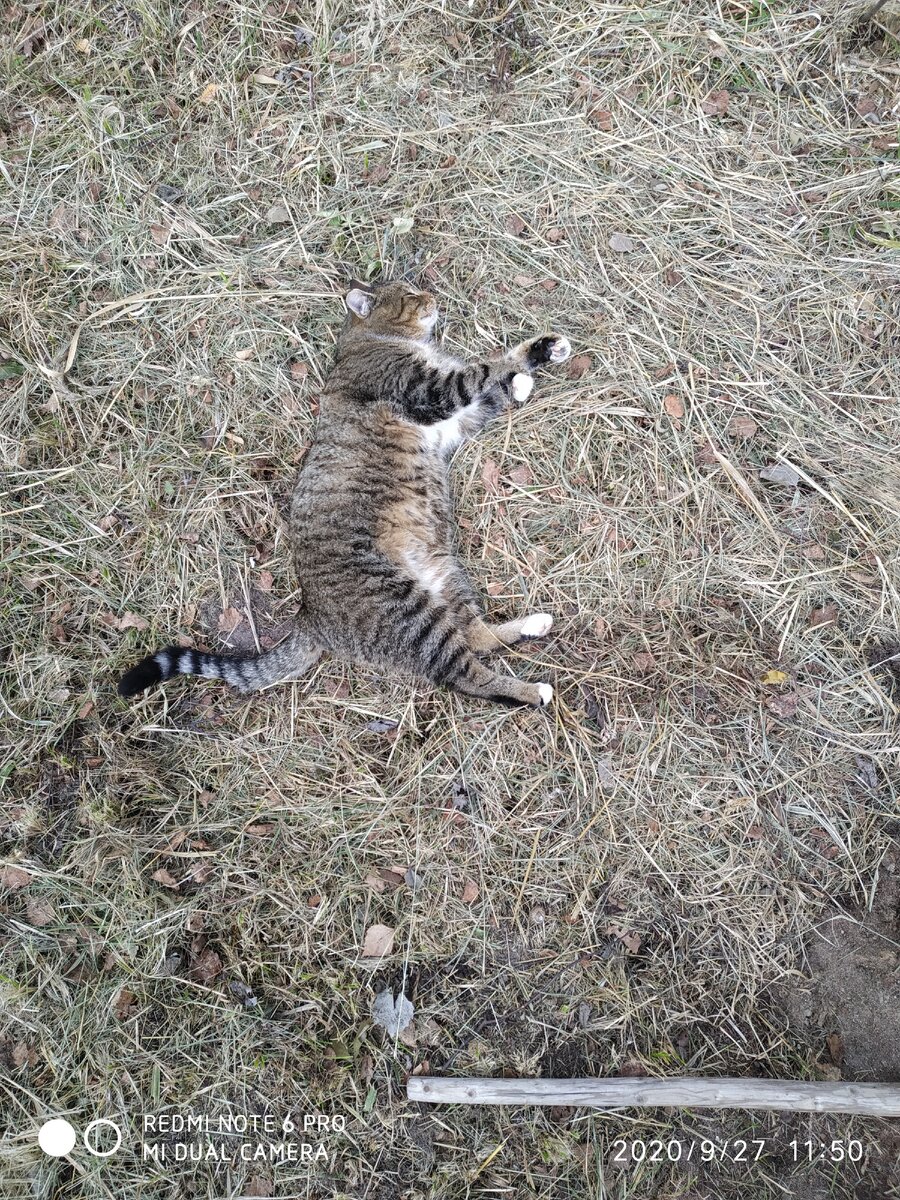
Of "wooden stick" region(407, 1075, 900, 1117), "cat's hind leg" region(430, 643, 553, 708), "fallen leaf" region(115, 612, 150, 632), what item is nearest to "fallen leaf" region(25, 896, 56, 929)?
"fallen leaf" region(115, 612, 150, 632)

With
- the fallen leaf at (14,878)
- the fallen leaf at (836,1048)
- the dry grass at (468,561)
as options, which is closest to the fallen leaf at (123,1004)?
the dry grass at (468,561)

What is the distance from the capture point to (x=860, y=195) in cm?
378

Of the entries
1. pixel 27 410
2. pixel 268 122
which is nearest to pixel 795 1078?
pixel 27 410

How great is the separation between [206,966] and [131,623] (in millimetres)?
1792

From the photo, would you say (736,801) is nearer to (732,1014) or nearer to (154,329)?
(732,1014)

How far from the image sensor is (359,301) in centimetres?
376

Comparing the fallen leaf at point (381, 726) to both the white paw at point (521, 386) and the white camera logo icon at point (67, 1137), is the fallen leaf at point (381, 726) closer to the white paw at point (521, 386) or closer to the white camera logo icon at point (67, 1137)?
the white paw at point (521, 386)

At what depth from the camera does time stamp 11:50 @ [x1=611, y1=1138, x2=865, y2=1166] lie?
10.3 feet

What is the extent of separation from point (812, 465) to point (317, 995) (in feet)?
11.8

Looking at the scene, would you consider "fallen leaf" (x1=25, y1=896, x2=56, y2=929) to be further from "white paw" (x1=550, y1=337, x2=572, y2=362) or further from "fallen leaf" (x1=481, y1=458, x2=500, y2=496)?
"white paw" (x1=550, y1=337, x2=572, y2=362)

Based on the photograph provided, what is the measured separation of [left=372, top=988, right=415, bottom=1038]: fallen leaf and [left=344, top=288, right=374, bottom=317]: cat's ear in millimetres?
3451

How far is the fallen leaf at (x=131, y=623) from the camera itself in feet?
12.7

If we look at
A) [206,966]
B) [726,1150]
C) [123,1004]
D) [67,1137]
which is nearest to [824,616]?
[726,1150]

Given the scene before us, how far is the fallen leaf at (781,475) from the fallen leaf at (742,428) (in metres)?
0.21
